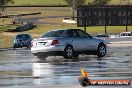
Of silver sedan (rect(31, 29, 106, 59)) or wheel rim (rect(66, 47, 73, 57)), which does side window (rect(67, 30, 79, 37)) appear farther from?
wheel rim (rect(66, 47, 73, 57))

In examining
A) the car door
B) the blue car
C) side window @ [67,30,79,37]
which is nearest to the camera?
side window @ [67,30,79,37]

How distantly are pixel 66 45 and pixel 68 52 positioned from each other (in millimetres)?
338

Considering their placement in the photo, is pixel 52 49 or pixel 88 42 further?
pixel 88 42

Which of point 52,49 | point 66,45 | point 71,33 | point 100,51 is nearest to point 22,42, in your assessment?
point 100,51

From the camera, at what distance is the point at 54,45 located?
83.0ft

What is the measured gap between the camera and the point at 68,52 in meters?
25.7

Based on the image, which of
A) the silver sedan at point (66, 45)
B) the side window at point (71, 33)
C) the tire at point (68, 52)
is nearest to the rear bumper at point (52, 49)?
the silver sedan at point (66, 45)

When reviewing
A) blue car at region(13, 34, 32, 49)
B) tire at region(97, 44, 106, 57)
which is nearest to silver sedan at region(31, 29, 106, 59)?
tire at region(97, 44, 106, 57)

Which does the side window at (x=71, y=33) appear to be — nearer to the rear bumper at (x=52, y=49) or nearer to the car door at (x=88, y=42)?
the car door at (x=88, y=42)

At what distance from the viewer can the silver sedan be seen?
2536 cm

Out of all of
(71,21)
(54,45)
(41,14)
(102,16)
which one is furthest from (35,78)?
(41,14)

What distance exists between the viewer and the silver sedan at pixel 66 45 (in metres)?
25.4

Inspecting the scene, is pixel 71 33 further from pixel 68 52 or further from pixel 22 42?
pixel 22 42

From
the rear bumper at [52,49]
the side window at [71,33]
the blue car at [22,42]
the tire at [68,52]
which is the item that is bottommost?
the blue car at [22,42]
